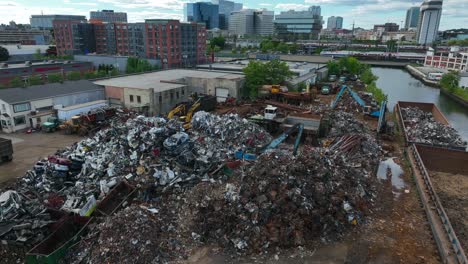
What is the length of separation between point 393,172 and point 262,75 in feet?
67.1

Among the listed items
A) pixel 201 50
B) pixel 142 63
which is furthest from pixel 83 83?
pixel 201 50

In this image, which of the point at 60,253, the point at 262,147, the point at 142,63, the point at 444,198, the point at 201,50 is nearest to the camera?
the point at 60,253

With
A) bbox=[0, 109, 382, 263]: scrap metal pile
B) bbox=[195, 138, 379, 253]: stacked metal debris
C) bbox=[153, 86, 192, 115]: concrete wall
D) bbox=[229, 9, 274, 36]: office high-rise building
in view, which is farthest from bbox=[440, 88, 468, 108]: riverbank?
bbox=[229, 9, 274, 36]: office high-rise building

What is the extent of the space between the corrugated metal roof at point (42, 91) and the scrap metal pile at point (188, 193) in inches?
438

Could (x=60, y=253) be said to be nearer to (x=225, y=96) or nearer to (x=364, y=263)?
(x=364, y=263)

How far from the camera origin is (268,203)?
35.4 feet

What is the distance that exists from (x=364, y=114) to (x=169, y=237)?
22871 mm

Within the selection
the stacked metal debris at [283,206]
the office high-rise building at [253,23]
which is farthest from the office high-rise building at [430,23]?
the stacked metal debris at [283,206]

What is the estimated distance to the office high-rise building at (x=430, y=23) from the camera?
150625 millimetres

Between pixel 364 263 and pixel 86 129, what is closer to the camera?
pixel 364 263

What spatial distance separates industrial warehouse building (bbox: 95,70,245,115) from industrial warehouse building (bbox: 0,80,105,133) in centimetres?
239

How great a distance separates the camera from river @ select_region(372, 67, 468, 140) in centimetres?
3306

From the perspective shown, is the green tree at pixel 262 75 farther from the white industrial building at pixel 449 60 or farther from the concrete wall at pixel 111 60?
the white industrial building at pixel 449 60

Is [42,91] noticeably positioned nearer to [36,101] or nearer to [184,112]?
[36,101]
